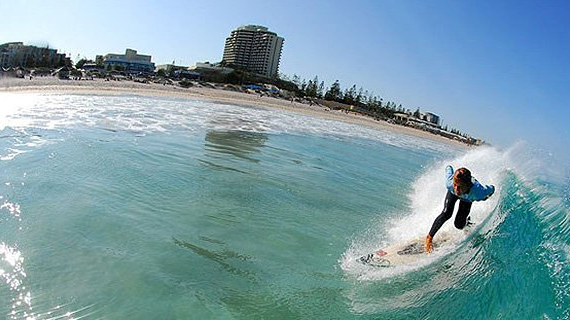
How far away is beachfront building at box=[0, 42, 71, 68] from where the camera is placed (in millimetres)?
123938

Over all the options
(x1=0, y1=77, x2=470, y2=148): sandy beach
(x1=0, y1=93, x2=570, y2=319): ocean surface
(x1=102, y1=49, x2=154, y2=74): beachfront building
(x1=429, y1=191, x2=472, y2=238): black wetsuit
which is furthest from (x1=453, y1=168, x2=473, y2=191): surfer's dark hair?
(x1=102, y1=49, x2=154, y2=74): beachfront building

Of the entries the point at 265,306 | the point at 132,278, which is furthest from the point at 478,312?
the point at 132,278

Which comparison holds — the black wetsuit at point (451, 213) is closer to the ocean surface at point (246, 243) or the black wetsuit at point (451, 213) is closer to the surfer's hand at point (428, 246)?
the surfer's hand at point (428, 246)

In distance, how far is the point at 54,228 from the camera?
7.89 meters

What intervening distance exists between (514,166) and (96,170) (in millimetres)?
13820

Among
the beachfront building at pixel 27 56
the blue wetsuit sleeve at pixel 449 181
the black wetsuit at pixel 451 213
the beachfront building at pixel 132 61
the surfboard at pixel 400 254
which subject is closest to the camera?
the surfboard at pixel 400 254

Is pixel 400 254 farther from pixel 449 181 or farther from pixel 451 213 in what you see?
pixel 449 181

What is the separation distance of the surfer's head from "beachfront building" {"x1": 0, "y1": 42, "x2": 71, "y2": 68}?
137 metres

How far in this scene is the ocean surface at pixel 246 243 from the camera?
580cm

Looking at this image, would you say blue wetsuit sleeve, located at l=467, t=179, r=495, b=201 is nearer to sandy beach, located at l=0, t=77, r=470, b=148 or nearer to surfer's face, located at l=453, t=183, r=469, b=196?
surfer's face, located at l=453, t=183, r=469, b=196

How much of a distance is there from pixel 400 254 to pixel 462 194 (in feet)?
5.42

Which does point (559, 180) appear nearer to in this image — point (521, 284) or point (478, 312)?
point (521, 284)

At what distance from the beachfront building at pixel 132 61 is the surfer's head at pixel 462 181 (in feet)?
536

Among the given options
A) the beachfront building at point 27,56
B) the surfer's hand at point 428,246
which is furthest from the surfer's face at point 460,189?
the beachfront building at point 27,56
